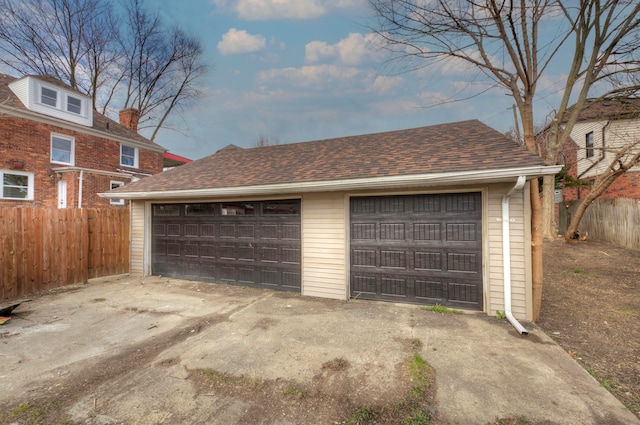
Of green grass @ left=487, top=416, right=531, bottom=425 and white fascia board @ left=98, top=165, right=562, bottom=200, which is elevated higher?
white fascia board @ left=98, top=165, right=562, bottom=200

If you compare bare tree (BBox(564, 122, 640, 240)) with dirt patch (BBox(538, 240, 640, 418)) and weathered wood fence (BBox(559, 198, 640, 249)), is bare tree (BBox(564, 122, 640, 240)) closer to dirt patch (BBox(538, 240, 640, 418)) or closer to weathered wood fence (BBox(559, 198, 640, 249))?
weathered wood fence (BBox(559, 198, 640, 249))

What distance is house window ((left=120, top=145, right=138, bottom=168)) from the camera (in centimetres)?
1541

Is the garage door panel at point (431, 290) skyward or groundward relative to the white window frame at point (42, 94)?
groundward

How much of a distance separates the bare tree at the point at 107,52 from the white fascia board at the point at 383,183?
675 inches

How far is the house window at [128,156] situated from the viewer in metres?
15.4

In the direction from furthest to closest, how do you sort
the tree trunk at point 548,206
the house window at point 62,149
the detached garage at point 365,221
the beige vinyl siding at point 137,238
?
the house window at point 62,149
the tree trunk at point 548,206
the beige vinyl siding at point 137,238
the detached garage at point 365,221

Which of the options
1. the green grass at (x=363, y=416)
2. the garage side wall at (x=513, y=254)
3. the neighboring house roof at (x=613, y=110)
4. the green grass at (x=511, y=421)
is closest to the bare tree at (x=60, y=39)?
the green grass at (x=363, y=416)

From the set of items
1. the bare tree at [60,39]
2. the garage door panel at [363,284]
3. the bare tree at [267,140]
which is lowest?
the garage door panel at [363,284]

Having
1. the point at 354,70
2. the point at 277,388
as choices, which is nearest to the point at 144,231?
the point at 277,388

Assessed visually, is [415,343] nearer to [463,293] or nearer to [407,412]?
[407,412]

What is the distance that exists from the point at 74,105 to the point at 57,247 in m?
11.2

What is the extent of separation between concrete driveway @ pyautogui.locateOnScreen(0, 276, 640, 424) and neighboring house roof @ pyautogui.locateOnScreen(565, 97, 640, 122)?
458 inches

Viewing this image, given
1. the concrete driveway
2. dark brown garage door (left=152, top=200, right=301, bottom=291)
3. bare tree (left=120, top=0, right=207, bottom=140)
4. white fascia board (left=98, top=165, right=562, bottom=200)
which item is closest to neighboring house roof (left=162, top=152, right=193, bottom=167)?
bare tree (left=120, top=0, right=207, bottom=140)

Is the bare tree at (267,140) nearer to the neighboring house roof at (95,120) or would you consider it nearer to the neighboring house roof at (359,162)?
the neighboring house roof at (95,120)
